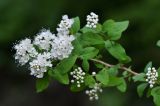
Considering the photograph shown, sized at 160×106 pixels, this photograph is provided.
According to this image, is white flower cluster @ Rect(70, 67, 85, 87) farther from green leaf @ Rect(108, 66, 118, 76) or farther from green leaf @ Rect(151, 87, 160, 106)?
green leaf @ Rect(151, 87, 160, 106)

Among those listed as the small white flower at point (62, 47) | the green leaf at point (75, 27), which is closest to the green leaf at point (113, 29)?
the green leaf at point (75, 27)

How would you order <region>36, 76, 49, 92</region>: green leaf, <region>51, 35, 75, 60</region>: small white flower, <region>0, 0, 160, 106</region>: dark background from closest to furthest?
1. <region>51, 35, 75, 60</region>: small white flower
2. <region>36, 76, 49, 92</region>: green leaf
3. <region>0, 0, 160, 106</region>: dark background

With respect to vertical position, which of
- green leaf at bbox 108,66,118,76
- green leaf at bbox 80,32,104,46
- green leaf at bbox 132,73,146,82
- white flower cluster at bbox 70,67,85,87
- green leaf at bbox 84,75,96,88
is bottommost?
green leaf at bbox 132,73,146,82

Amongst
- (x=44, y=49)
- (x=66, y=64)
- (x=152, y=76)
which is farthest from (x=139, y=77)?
(x=44, y=49)

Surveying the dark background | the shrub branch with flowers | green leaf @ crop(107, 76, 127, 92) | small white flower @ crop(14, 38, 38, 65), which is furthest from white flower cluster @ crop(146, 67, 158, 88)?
the dark background

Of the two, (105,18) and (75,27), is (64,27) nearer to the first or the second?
(75,27)

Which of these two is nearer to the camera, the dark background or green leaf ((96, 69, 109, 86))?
green leaf ((96, 69, 109, 86))
